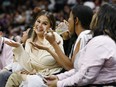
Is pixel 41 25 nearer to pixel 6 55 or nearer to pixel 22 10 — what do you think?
pixel 6 55

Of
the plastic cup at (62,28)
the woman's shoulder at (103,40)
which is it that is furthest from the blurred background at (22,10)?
the woman's shoulder at (103,40)

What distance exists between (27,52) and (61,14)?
754 centimetres

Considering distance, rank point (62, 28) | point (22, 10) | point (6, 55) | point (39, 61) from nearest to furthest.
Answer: point (39, 61), point (62, 28), point (6, 55), point (22, 10)

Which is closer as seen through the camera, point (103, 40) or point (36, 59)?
point (103, 40)

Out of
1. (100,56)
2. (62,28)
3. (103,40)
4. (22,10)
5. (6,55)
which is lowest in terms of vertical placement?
(22,10)

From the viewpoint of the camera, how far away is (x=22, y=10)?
15.0 m

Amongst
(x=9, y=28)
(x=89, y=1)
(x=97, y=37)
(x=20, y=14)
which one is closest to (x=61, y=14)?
(x=89, y=1)

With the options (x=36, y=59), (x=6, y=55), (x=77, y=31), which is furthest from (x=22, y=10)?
(x=77, y=31)

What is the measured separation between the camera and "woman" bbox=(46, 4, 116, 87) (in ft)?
11.8

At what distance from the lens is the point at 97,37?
145 inches

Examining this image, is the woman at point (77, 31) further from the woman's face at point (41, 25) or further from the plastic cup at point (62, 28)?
the plastic cup at point (62, 28)

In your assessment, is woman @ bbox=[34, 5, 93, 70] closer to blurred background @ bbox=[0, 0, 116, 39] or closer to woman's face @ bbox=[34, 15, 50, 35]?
woman's face @ bbox=[34, 15, 50, 35]

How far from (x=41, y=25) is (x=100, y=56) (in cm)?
143

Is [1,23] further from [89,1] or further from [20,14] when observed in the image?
[89,1]
